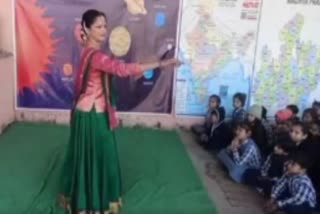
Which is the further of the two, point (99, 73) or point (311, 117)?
point (311, 117)

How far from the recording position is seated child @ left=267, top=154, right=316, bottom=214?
2486 millimetres

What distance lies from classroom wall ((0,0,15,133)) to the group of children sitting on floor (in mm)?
1781

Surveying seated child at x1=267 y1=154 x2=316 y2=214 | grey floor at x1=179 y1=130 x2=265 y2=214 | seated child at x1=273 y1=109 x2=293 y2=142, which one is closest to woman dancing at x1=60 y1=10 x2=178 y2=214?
grey floor at x1=179 y1=130 x2=265 y2=214

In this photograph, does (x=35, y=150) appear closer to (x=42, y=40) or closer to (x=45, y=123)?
(x=45, y=123)

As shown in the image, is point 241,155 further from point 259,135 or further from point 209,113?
point 209,113

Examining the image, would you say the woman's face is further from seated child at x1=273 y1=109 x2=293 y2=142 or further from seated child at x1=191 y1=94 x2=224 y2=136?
seated child at x1=191 y1=94 x2=224 y2=136

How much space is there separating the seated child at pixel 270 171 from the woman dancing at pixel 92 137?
103 centimetres

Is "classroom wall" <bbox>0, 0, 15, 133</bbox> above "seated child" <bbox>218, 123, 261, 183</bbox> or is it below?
above

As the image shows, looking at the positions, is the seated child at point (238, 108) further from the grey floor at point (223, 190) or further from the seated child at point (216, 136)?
the grey floor at point (223, 190)

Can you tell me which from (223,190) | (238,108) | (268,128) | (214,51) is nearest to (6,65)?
(214,51)

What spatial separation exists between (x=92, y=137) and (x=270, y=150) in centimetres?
164

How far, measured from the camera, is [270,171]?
2.99 meters

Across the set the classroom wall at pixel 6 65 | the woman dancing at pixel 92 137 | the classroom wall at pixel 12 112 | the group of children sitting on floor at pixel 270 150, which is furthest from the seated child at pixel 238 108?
the classroom wall at pixel 6 65

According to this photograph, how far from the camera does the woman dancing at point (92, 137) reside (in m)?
2.38
